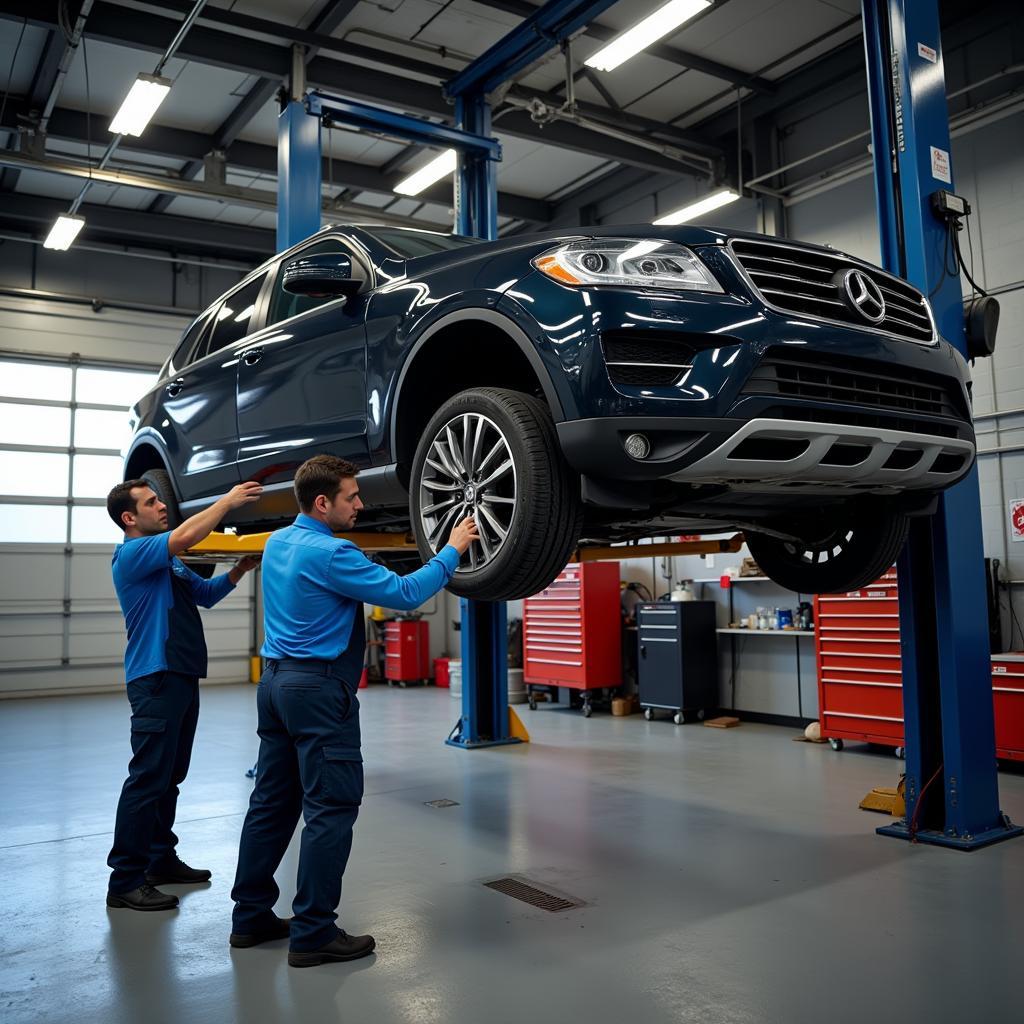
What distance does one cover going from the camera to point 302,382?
11.5ft

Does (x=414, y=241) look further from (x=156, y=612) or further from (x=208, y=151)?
(x=208, y=151)

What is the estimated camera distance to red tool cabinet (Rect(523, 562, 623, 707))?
8.73m

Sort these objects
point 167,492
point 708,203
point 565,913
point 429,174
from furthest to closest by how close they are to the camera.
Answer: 1. point 429,174
2. point 708,203
3. point 167,492
4. point 565,913

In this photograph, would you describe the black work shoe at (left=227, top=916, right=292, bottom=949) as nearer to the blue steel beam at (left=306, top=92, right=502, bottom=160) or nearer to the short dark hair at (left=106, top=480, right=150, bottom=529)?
the short dark hair at (left=106, top=480, right=150, bottom=529)

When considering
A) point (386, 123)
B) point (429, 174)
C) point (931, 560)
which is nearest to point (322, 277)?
point (931, 560)

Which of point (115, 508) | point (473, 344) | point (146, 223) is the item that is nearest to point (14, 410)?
point (146, 223)

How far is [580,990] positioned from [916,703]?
235 cm

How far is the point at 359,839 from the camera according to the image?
409cm

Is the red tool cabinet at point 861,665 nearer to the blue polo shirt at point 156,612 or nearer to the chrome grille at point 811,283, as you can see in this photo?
the chrome grille at point 811,283

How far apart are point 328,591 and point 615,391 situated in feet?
3.29

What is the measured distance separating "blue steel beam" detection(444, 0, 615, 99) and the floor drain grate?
15.6ft

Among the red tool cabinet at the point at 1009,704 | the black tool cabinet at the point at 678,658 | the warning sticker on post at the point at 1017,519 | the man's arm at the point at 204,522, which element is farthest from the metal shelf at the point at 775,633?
the man's arm at the point at 204,522

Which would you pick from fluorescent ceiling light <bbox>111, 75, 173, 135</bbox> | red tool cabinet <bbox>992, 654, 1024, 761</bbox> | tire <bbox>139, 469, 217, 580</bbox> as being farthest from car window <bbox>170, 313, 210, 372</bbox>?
red tool cabinet <bbox>992, 654, 1024, 761</bbox>

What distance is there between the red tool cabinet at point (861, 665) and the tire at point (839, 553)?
232 centimetres
